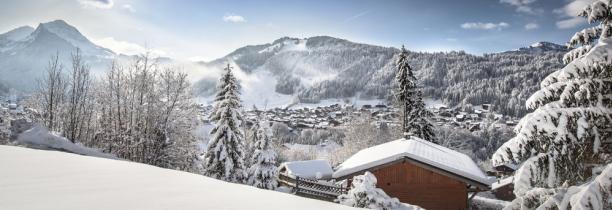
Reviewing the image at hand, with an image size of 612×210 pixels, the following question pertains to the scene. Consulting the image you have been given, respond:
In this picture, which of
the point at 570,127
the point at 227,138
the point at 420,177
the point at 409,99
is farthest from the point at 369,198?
the point at 409,99

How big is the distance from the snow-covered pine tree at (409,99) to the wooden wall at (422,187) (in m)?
17.9

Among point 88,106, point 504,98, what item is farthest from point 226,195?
point 504,98

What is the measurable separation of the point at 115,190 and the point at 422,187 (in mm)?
18082

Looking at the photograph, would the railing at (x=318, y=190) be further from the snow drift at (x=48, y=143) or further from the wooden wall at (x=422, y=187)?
the snow drift at (x=48, y=143)

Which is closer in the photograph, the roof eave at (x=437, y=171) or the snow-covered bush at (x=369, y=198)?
the snow-covered bush at (x=369, y=198)

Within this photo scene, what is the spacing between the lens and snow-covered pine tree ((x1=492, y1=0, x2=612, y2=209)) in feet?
19.8

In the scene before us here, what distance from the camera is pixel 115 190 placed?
196 inches

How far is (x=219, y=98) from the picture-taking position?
2981cm

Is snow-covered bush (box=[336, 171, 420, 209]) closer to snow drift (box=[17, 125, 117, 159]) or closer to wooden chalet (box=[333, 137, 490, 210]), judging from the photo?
snow drift (box=[17, 125, 117, 159])

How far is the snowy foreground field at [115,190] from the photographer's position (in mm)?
4262

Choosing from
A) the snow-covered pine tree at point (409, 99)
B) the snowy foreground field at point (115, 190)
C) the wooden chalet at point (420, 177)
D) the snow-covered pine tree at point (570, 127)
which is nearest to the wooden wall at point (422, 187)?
the wooden chalet at point (420, 177)

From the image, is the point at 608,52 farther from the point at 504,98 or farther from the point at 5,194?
the point at 504,98

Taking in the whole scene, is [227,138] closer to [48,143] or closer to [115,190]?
[48,143]

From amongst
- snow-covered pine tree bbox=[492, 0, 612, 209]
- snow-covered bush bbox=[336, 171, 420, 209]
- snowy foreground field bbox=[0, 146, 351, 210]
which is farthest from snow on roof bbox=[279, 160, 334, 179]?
snow-covered pine tree bbox=[492, 0, 612, 209]
